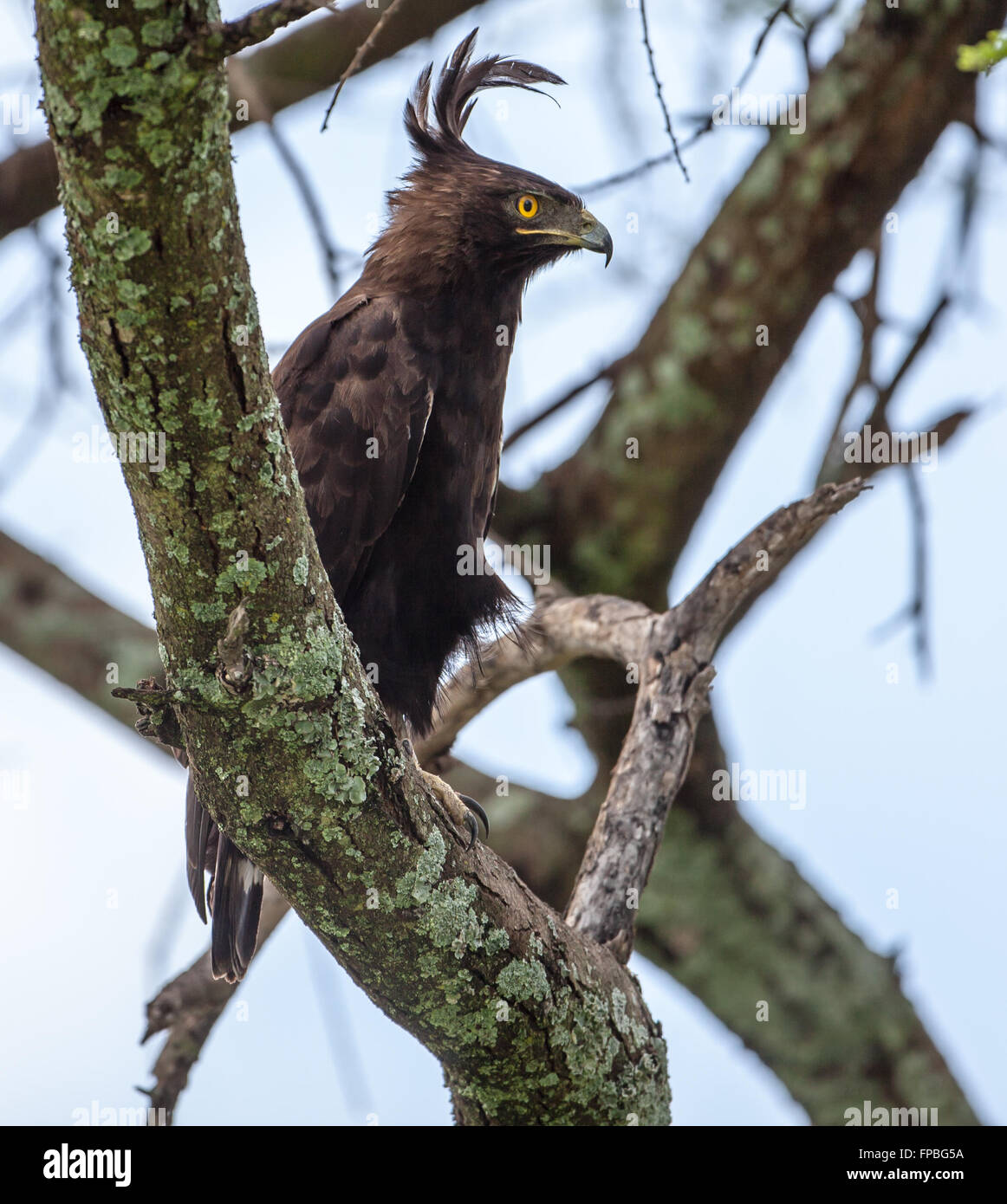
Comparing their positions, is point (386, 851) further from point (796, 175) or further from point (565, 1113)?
point (796, 175)

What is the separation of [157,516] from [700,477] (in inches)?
153

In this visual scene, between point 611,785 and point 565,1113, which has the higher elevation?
point 611,785

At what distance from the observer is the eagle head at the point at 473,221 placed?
3492 millimetres

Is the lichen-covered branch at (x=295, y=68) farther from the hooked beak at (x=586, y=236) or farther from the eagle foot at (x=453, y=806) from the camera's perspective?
the eagle foot at (x=453, y=806)

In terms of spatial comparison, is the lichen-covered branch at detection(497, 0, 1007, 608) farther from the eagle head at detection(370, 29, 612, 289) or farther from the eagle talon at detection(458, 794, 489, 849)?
the eagle talon at detection(458, 794, 489, 849)

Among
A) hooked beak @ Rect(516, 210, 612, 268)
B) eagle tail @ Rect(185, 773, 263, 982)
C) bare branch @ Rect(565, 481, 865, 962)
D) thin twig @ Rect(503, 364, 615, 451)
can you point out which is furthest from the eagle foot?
thin twig @ Rect(503, 364, 615, 451)

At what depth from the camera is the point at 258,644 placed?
2084mm

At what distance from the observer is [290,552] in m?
2.01

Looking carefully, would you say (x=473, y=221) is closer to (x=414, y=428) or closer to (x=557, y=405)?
(x=414, y=428)

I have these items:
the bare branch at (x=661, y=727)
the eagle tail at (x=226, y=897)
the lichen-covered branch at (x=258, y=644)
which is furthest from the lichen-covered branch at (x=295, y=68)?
the lichen-covered branch at (x=258, y=644)

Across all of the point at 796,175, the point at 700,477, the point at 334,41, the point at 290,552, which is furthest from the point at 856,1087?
the point at 334,41

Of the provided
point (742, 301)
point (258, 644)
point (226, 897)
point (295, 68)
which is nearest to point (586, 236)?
point (742, 301)

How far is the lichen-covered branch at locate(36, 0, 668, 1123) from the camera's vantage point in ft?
5.16
